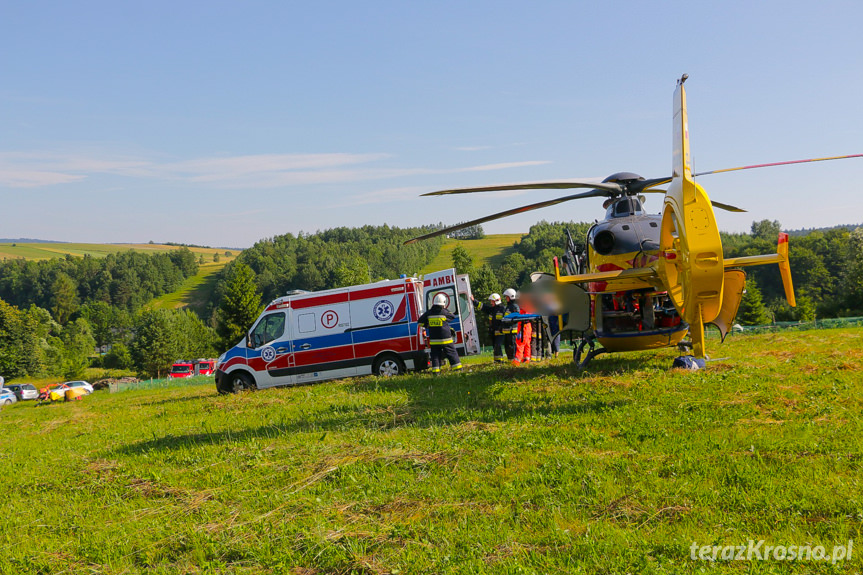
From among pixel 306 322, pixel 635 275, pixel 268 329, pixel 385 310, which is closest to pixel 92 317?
pixel 268 329

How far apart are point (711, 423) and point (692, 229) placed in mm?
2363

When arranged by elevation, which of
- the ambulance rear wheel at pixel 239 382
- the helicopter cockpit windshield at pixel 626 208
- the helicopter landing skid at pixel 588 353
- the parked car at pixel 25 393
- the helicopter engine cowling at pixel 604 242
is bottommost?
the parked car at pixel 25 393

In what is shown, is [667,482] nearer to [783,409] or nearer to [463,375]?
[783,409]

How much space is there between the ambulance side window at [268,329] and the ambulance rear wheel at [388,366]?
2793mm

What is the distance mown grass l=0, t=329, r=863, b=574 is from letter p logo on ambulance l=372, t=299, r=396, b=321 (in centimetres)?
612

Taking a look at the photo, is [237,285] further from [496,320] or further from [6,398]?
[496,320]

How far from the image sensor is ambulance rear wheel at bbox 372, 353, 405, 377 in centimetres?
1608

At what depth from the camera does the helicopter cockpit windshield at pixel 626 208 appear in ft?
38.8

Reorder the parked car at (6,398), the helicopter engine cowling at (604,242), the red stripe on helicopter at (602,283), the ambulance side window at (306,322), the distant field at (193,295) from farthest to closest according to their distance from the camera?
the distant field at (193,295)
the parked car at (6,398)
the ambulance side window at (306,322)
the helicopter engine cowling at (604,242)
the red stripe on helicopter at (602,283)

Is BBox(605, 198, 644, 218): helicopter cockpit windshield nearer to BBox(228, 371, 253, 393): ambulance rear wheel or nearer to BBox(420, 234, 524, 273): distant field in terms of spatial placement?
BBox(228, 371, 253, 393): ambulance rear wheel

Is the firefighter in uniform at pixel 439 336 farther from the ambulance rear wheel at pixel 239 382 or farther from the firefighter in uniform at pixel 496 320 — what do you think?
the ambulance rear wheel at pixel 239 382

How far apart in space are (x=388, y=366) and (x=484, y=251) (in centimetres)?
12000

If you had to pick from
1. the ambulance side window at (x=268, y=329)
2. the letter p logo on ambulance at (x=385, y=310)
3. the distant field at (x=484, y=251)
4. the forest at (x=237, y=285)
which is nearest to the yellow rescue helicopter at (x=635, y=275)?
the forest at (x=237, y=285)

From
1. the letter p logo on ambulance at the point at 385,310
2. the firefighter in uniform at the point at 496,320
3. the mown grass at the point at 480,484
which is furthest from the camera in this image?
the letter p logo on ambulance at the point at 385,310
